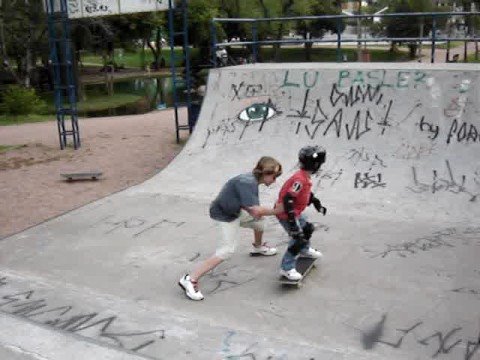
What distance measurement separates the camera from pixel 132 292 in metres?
5.46

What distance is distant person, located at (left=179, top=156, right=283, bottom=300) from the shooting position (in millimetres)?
5008

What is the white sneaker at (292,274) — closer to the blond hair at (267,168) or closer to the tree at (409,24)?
the blond hair at (267,168)

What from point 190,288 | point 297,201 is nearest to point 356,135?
point 297,201

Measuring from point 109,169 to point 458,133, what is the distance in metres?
6.06

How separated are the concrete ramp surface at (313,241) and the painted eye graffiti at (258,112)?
2 centimetres

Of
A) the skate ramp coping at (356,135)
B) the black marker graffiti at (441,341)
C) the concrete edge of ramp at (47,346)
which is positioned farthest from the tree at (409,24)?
the concrete edge of ramp at (47,346)

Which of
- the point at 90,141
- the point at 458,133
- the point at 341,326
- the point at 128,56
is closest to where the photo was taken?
the point at 341,326

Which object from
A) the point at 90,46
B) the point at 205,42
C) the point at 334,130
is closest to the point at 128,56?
the point at 205,42

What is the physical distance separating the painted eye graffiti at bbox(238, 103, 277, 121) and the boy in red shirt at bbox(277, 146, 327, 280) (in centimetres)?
455

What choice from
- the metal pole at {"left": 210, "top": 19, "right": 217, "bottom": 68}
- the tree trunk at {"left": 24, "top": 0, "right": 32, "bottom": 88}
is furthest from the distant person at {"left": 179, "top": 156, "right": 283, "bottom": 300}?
the tree trunk at {"left": 24, "top": 0, "right": 32, "bottom": 88}

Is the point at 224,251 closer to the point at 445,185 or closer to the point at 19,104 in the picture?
the point at 445,185

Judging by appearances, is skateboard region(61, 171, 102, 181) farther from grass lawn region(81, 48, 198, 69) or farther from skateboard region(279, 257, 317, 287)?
grass lawn region(81, 48, 198, 69)

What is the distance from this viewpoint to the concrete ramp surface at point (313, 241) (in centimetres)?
454

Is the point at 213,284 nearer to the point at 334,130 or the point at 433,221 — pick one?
the point at 433,221
